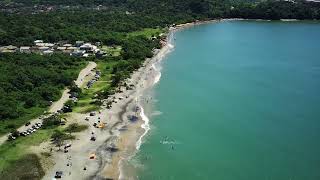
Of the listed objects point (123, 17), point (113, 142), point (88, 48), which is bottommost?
point (113, 142)

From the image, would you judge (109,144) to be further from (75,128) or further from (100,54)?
(100,54)

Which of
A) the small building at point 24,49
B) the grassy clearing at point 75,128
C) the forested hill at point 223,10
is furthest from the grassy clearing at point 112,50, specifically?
the forested hill at point 223,10

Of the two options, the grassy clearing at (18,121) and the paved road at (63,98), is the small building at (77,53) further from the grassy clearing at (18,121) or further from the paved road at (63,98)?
the grassy clearing at (18,121)

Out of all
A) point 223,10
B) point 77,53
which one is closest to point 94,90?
point 77,53

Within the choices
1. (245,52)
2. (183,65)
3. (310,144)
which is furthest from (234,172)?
(245,52)

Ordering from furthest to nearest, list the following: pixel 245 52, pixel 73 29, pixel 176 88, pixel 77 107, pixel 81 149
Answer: pixel 73 29 → pixel 245 52 → pixel 176 88 → pixel 77 107 → pixel 81 149

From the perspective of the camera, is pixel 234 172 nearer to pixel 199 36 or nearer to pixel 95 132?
pixel 95 132

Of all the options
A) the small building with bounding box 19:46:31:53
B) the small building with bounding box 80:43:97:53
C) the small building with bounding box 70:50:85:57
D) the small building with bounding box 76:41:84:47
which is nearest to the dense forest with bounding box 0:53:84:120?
the small building with bounding box 70:50:85:57
